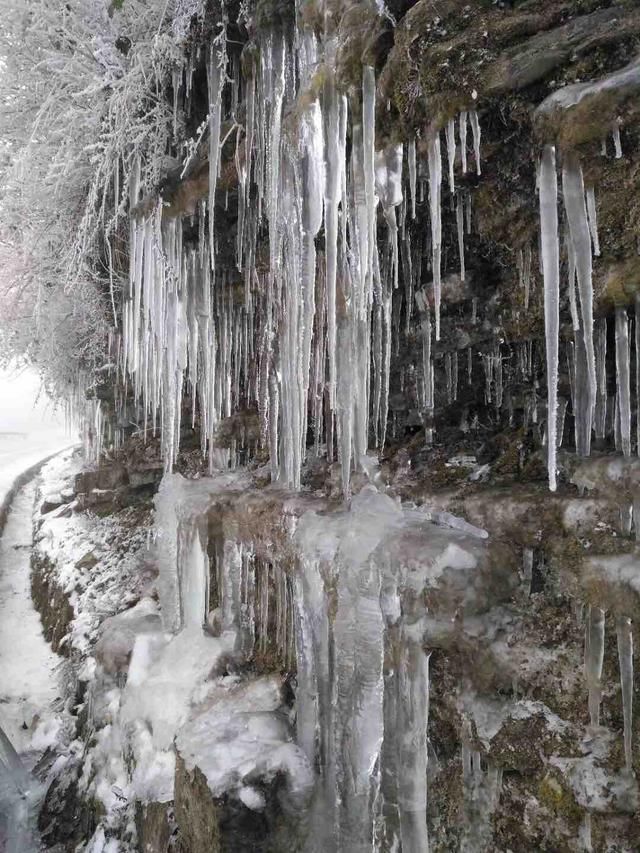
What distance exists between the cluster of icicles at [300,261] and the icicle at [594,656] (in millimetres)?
1460

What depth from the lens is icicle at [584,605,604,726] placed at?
2053 millimetres

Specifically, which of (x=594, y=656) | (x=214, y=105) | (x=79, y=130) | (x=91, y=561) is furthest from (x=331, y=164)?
(x=91, y=561)

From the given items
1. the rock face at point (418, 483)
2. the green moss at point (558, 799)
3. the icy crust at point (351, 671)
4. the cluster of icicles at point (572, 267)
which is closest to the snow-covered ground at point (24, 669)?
the rock face at point (418, 483)

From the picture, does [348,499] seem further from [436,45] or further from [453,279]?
[436,45]

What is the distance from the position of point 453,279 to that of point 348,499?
163cm

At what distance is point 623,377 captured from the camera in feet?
7.69

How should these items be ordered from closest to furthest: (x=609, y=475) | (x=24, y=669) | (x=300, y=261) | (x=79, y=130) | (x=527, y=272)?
1. (x=609, y=475)
2. (x=527, y=272)
3. (x=300, y=261)
4. (x=79, y=130)
5. (x=24, y=669)

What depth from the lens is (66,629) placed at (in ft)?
18.8

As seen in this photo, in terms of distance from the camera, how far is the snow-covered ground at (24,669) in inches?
186

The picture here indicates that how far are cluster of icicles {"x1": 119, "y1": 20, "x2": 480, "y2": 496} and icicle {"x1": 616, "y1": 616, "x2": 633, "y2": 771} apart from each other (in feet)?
5.16

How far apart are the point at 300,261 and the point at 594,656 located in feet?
8.39

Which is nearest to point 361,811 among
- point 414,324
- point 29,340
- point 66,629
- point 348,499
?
point 348,499

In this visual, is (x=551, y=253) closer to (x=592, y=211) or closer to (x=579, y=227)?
(x=579, y=227)

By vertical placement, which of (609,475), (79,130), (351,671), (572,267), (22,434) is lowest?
(351,671)
